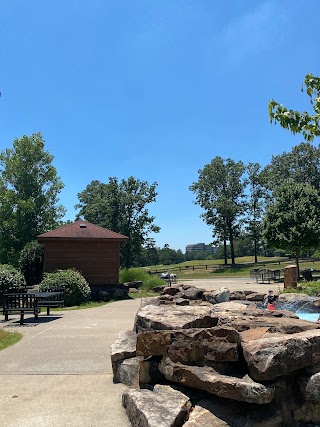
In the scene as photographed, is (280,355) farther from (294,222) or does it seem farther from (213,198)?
(213,198)

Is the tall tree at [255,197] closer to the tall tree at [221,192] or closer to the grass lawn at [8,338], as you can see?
the tall tree at [221,192]

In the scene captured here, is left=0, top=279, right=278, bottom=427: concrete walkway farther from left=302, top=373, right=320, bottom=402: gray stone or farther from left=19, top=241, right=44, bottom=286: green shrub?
left=19, top=241, right=44, bottom=286: green shrub

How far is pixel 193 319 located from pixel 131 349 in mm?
1009

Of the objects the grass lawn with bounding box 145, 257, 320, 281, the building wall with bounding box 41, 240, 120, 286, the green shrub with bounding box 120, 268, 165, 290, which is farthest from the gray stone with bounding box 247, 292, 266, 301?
the grass lawn with bounding box 145, 257, 320, 281

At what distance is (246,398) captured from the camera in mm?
3594

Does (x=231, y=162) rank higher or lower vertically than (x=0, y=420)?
higher

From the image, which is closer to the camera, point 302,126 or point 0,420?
point 0,420

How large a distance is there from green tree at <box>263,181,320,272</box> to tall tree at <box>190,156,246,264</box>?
23496mm

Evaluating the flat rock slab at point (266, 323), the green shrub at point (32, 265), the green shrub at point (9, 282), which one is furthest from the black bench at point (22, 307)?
the green shrub at point (32, 265)

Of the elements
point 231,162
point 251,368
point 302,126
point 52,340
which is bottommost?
point 52,340

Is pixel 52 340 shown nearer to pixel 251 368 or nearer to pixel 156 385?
pixel 156 385

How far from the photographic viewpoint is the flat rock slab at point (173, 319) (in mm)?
4961

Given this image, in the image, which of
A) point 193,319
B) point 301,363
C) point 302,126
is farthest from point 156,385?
point 302,126

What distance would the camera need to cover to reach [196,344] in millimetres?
Result: 4285
